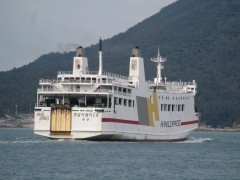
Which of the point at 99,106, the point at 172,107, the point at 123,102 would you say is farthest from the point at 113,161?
the point at 172,107

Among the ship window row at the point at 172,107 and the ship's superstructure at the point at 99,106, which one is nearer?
the ship's superstructure at the point at 99,106

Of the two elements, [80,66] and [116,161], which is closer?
[116,161]

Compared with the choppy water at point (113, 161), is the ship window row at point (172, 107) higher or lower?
higher

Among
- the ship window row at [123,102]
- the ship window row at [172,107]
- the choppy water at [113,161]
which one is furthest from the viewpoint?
the ship window row at [172,107]

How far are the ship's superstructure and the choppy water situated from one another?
3.33ft

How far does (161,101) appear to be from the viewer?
7938cm

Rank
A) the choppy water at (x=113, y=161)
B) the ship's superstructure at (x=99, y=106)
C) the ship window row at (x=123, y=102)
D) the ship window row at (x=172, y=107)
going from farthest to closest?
the ship window row at (x=172, y=107) → the ship window row at (x=123, y=102) → the ship's superstructure at (x=99, y=106) → the choppy water at (x=113, y=161)

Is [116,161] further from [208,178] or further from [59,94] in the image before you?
[59,94]

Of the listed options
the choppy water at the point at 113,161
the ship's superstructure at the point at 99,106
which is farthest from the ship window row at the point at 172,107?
the choppy water at the point at 113,161

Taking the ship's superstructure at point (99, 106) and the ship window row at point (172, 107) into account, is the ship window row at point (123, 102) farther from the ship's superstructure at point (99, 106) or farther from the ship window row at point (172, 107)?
the ship window row at point (172, 107)

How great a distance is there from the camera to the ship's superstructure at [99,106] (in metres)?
69.0

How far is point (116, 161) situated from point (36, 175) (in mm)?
8918

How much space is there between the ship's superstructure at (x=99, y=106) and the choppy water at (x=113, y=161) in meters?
1.01

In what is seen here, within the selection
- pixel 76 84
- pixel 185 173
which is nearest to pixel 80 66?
Answer: pixel 76 84
